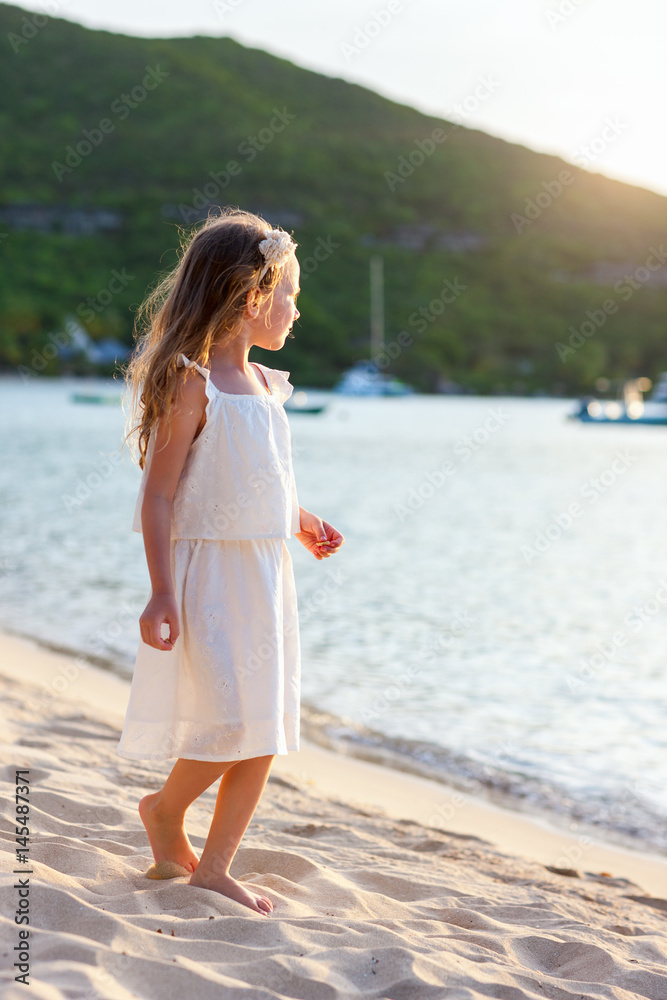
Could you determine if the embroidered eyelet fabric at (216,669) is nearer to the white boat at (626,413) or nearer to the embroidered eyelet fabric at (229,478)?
the embroidered eyelet fabric at (229,478)

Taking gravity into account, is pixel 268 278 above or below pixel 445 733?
above

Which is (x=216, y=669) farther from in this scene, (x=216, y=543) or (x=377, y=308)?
(x=377, y=308)

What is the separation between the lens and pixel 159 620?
213cm

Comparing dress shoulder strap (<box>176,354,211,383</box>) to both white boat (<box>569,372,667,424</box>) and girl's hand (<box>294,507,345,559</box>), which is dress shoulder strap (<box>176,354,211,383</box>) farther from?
white boat (<box>569,372,667,424</box>)

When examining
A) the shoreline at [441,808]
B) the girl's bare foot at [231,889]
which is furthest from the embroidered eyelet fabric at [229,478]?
the shoreline at [441,808]

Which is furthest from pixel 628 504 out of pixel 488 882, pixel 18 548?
pixel 488 882

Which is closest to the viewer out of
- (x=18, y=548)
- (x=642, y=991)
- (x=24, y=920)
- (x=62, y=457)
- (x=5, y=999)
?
(x=5, y=999)

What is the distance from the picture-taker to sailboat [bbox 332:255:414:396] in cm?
5428

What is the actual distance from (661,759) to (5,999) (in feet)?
12.0

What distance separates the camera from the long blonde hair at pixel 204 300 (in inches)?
89.4

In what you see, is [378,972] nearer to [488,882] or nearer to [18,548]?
[488,882]

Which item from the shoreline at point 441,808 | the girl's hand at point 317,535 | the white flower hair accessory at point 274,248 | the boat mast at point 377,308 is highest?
the boat mast at point 377,308

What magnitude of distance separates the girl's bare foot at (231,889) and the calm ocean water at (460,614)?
2.05 metres

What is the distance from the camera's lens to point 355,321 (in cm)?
6291
